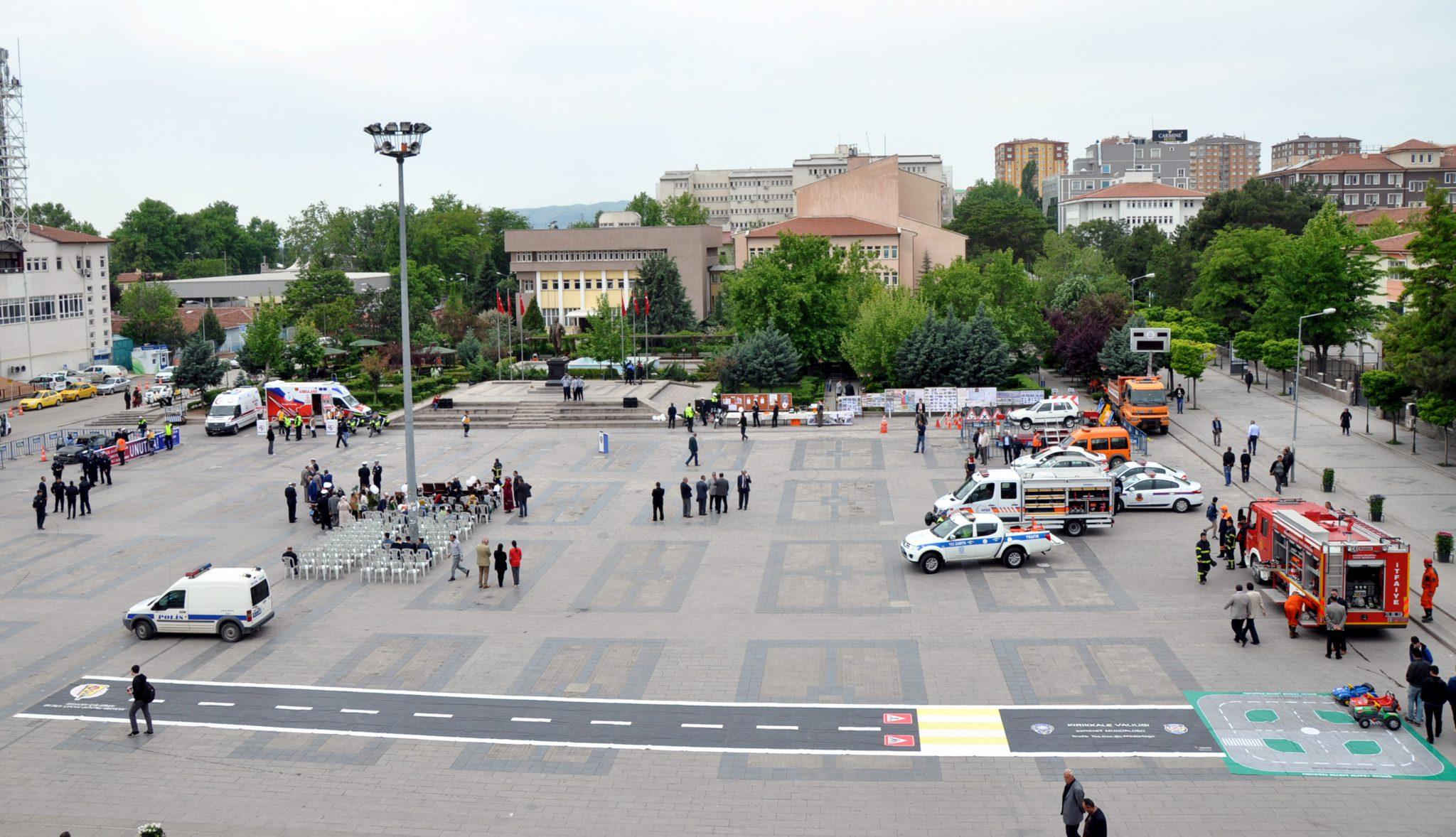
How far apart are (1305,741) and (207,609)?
18.9 metres

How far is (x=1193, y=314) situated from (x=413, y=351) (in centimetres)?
4532

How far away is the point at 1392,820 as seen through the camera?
14.6 m

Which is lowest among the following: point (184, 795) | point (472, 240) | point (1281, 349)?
point (184, 795)

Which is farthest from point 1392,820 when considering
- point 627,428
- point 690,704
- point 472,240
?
point 472,240

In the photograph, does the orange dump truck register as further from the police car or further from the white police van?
the white police van

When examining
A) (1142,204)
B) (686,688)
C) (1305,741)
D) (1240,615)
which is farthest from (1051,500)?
(1142,204)

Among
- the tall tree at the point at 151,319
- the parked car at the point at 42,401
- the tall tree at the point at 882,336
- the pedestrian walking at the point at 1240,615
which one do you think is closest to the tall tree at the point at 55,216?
the tall tree at the point at 151,319

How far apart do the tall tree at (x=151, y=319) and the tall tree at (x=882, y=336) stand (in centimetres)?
5413

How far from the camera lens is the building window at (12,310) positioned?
2650 inches

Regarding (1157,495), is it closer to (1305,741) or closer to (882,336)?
(1305,741)

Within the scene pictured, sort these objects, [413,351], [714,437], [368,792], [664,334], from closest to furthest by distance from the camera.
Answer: [368,792] < [714,437] < [413,351] < [664,334]

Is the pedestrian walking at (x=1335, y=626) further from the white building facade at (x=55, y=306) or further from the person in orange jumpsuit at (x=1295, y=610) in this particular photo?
the white building facade at (x=55, y=306)

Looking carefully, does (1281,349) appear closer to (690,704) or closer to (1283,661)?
(1283,661)

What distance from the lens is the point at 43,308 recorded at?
70812 millimetres
